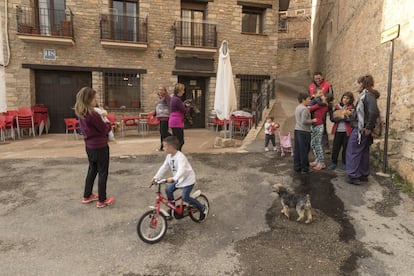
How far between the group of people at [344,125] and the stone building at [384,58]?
0.69 m

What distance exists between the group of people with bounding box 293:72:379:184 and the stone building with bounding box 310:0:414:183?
692 millimetres

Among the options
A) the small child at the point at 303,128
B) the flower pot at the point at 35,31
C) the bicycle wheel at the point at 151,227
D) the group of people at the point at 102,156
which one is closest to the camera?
the bicycle wheel at the point at 151,227

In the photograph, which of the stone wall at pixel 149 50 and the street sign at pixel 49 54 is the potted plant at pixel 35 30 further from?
the street sign at pixel 49 54

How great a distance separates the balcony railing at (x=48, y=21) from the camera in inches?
418

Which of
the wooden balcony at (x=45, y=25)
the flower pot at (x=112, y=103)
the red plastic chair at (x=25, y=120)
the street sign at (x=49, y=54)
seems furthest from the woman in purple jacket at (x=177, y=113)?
the street sign at (x=49, y=54)

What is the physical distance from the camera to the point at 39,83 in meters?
11.3

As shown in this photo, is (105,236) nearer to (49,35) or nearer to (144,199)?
(144,199)

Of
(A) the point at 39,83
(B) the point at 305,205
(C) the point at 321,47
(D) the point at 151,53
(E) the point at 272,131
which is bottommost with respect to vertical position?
(B) the point at 305,205

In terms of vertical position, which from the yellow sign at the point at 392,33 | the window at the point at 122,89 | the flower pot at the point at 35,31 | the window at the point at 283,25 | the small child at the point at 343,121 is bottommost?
the small child at the point at 343,121

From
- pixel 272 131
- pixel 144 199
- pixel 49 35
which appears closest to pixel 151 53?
pixel 49 35

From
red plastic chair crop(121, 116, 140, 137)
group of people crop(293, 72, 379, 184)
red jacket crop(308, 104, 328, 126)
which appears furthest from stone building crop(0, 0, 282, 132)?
red jacket crop(308, 104, 328, 126)

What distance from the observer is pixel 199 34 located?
492 inches

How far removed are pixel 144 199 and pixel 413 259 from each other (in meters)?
3.17

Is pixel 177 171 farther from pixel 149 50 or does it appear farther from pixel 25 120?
pixel 149 50
